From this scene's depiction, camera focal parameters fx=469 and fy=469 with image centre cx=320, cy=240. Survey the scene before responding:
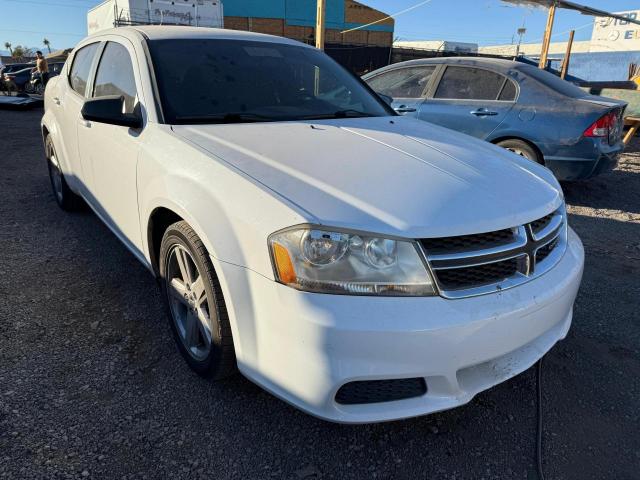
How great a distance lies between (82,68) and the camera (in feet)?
12.4

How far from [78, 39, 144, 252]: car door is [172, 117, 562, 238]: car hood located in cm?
46

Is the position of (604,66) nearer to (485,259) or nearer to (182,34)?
(182,34)

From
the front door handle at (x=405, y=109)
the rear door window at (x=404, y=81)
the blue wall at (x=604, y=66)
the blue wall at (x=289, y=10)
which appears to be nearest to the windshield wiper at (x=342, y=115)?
the front door handle at (x=405, y=109)

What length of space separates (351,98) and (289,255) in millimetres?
1941

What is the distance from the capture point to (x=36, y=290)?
3102mm

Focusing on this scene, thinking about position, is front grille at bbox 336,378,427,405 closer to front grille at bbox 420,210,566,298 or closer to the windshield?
front grille at bbox 420,210,566,298

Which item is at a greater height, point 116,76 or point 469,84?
point 116,76

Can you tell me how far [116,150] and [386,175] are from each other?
1667 mm

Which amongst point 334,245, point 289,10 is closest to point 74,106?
point 334,245

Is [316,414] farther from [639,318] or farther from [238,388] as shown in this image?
[639,318]

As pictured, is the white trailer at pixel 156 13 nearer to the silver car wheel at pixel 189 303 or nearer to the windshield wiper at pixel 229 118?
the windshield wiper at pixel 229 118

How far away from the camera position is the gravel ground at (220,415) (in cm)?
Result: 182

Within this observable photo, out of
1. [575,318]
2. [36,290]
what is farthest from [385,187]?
[36,290]

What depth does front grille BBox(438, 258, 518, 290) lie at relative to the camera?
1652 millimetres
